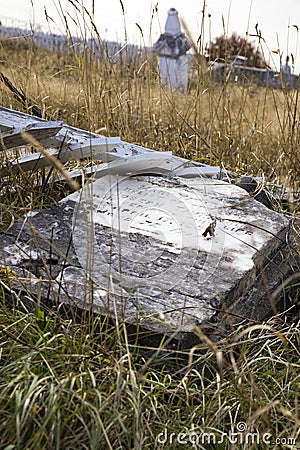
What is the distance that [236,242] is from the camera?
233 centimetres

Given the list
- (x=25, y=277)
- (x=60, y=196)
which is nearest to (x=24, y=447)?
(x=25, y=277)

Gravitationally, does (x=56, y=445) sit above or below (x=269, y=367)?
above

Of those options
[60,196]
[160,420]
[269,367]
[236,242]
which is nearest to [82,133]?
[60,196]

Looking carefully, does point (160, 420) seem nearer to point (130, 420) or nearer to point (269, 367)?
point (130, 420)

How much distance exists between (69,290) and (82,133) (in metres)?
1.24

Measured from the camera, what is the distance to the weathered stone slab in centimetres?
183

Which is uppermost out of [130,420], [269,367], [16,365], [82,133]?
[82,133]

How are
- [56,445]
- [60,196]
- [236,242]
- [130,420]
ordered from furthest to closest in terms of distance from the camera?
1. [60,196]
2. [236,242]
3. [130,420]
4. [56,445]

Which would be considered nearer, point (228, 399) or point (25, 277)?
point (228, 399)

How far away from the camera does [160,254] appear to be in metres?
2.20

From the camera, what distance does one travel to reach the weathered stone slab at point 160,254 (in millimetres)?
1835

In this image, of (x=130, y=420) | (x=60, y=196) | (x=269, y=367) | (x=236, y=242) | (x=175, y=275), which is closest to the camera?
(x=130, y=420)

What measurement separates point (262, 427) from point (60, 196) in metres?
1.72

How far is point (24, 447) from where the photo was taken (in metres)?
1.32
